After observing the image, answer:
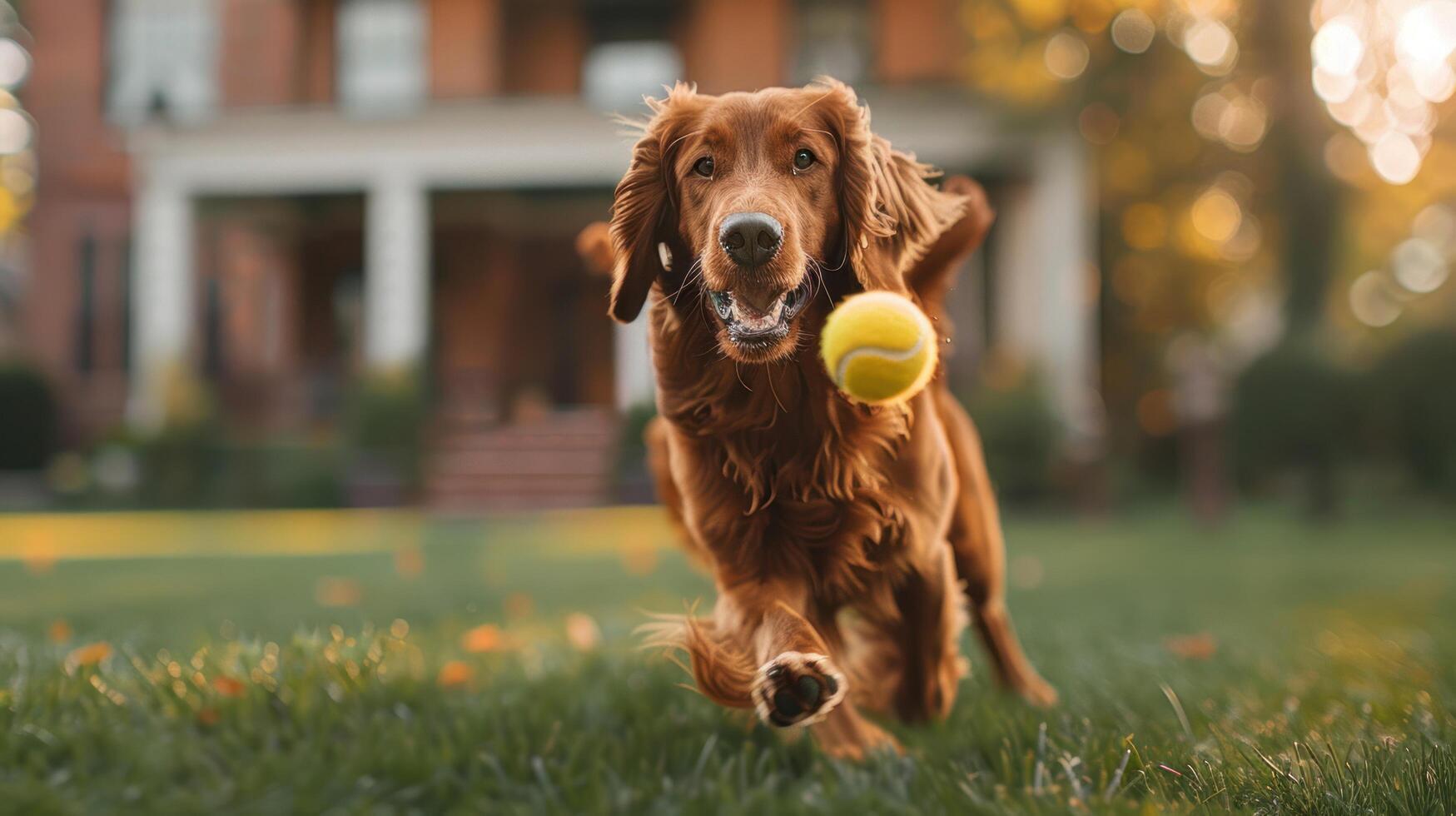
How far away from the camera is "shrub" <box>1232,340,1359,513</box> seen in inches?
394

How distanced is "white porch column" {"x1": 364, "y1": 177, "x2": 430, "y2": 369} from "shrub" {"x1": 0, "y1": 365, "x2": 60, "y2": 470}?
651cm

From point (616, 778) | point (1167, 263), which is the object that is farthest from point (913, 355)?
point (1167, 263)

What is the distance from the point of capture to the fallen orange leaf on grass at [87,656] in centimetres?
267

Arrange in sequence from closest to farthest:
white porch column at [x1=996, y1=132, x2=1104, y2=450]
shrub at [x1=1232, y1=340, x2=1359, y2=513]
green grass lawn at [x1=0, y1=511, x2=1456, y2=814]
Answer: green grass lawn at [x1=0, y1=511, x2=1456, y2=814]
shrub at [x1=1232, y1=340, x2=1359, y2=513]
white porch column at [x1=996, y1=132, x2=1104, y2=450]

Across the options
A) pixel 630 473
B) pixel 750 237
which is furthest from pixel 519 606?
pixel 630 473

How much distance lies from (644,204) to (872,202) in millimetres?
508

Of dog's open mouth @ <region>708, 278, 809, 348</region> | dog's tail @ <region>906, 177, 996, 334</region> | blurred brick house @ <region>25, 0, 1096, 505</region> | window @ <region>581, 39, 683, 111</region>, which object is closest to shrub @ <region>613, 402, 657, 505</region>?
blurred brick house @ <region>25, 0, 1096, 505</region>

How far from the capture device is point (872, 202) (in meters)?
2.19

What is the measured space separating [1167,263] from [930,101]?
10.2 metres

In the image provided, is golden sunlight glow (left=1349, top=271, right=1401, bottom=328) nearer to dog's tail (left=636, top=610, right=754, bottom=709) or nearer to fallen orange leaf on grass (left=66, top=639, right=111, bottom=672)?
dog's tail (left=636, top=610, right=754, bottom=709)

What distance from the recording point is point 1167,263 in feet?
69.7

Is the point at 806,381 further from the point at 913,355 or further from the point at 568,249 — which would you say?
the point at 568,249

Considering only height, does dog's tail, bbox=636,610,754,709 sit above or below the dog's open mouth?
below

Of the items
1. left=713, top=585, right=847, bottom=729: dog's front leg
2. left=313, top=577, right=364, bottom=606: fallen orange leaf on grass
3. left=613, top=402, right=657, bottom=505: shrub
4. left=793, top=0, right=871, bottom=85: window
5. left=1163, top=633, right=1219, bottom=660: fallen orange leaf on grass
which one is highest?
left=793, top=0, right=871, bottom=85: window
